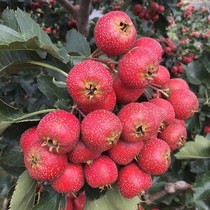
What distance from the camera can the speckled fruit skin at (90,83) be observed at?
68 centimetres

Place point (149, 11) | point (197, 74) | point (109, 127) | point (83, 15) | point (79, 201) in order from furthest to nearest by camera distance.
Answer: point (149, 11), point (83, 15), point (197, 74), point (79, 201), point (109, 127)

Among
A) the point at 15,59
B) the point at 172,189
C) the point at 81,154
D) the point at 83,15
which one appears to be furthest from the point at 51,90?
the point at 83,15

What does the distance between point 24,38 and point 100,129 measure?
237mm

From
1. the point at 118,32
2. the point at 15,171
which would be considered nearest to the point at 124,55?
the point at 118,32

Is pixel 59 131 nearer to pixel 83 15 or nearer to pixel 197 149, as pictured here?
pixel 197 149

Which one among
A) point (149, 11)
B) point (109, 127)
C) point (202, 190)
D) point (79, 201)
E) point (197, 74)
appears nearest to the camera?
point (109, 127)

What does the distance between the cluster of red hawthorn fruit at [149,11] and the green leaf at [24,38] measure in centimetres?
143

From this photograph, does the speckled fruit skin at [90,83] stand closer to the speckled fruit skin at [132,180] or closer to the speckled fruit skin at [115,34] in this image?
the speckled fruit skin at [115,34]

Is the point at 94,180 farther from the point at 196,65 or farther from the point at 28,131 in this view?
the point at 196,65

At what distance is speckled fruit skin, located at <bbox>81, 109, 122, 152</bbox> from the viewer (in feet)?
2.23

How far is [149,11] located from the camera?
87.7 inches

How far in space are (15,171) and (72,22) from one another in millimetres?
1785

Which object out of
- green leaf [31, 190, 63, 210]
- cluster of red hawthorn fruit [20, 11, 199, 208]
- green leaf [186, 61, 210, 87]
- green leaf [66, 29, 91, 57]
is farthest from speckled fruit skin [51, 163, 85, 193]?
green leaf [186, 61, 210, 87]

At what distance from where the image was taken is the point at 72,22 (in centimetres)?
257
